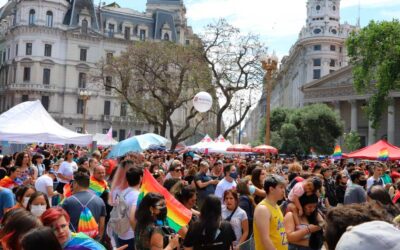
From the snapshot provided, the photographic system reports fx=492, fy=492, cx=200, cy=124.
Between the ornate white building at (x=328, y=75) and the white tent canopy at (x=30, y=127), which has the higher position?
the ornate white building at (x=328, y=75)

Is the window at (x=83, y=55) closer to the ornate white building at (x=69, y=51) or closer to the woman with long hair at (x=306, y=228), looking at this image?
the ornate white building at (x=69, y=51)

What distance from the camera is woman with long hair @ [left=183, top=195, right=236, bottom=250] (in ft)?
16.4

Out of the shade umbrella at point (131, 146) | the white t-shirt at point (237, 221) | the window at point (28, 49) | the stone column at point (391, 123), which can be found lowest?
the white t-shirt at point (237, 221)

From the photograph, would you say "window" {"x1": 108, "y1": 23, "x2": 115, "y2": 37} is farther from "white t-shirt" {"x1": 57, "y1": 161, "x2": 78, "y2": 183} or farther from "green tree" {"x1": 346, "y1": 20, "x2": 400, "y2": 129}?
"white t-shirt" {"x1": 57, "y1": 161, "x2": 78, "y2": 183}

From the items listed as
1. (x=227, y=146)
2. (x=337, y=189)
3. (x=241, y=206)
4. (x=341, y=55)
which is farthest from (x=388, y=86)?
(x=341, y=55)

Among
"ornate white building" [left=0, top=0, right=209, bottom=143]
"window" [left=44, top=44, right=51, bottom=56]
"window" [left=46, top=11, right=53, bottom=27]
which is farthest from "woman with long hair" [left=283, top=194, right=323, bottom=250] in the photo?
"window" [left=46, top=11, right=53, bottom=27]

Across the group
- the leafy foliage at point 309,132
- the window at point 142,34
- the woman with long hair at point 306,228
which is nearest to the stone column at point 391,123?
the leafy foliage at point 309,132

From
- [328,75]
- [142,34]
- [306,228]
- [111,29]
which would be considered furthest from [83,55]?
[306,228]

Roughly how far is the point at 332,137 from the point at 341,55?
101ft

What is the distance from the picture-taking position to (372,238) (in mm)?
1887

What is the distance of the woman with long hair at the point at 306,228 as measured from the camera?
5340mm

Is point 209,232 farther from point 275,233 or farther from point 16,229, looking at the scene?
point 16,229

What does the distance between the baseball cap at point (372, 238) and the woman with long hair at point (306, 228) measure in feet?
11.2

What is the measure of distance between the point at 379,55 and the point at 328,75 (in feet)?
91.8
